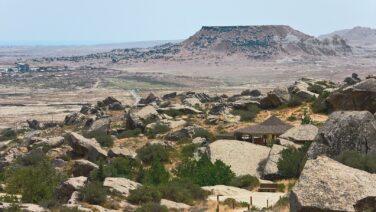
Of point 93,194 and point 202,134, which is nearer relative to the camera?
point 93,194

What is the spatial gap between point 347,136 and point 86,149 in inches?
718

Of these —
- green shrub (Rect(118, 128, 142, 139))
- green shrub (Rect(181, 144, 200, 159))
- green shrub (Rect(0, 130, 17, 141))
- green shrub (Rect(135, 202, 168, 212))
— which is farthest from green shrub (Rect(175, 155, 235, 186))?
green shrub (Rect(0, 130, 17, 141))

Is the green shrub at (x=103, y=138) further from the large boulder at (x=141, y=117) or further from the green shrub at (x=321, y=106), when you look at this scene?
the green shrub at (x=321, y=106)

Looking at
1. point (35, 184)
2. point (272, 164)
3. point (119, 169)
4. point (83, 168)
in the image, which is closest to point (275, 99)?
point (272, 164)

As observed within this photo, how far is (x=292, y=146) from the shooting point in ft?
93.9

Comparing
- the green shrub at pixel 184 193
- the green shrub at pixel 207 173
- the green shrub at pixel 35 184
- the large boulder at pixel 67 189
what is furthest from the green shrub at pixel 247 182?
the green shrub at pixel 35 184

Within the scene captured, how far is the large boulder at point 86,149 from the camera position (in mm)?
33438

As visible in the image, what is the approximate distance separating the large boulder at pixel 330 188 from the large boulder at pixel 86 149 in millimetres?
21380

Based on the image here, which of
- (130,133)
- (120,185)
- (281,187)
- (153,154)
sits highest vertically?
(120,185)

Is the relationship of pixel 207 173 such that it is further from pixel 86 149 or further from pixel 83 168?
pixel 86 149

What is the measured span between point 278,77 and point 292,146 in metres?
141

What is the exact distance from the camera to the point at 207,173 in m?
26.5

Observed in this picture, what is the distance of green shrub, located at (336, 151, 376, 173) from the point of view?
60.2ft

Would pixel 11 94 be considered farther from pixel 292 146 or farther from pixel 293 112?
pixel 292 146
